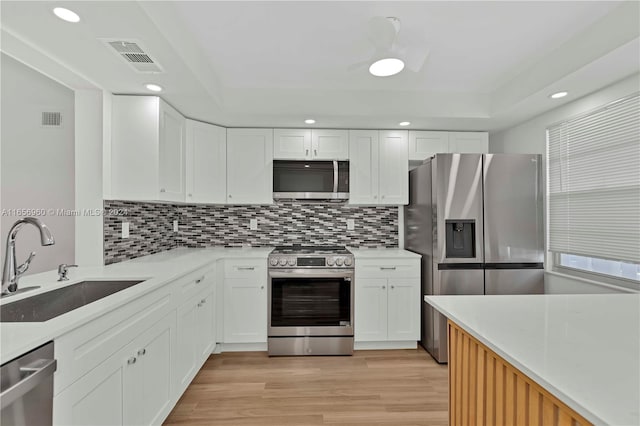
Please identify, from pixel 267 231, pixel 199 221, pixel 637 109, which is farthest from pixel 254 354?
pixel 637 109

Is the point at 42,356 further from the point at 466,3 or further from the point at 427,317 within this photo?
the point at 427,317

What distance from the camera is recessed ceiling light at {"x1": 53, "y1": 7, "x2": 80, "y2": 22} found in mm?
1457

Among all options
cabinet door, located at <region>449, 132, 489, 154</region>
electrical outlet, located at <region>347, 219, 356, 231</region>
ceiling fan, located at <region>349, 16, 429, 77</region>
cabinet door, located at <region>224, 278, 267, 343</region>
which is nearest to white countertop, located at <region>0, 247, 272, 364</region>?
cabinet door, located at <region>224, 278, 267, 343</region>

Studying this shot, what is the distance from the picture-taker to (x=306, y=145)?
335 cm

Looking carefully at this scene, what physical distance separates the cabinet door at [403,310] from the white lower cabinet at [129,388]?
195 cm

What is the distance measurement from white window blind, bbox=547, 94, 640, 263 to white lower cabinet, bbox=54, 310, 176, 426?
319 cm

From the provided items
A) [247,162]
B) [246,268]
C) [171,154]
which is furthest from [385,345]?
[171,154]

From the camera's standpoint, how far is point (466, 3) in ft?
5.88

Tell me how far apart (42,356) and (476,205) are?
2.97m

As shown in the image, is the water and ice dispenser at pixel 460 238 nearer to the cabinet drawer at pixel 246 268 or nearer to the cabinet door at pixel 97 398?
the cabinet drawer at pixel 246 268

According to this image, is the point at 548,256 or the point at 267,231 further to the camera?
the point at 267,231

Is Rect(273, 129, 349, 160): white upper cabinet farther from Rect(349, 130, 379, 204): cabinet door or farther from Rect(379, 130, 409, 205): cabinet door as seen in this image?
Rect(379, 130, 409, 205): cabinet door

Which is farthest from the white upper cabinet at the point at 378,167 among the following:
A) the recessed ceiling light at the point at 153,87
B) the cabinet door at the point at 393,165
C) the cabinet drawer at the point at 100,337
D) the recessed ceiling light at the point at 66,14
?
the recessed ceiling light at the point at 66,14

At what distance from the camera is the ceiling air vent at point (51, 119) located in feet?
6.92
